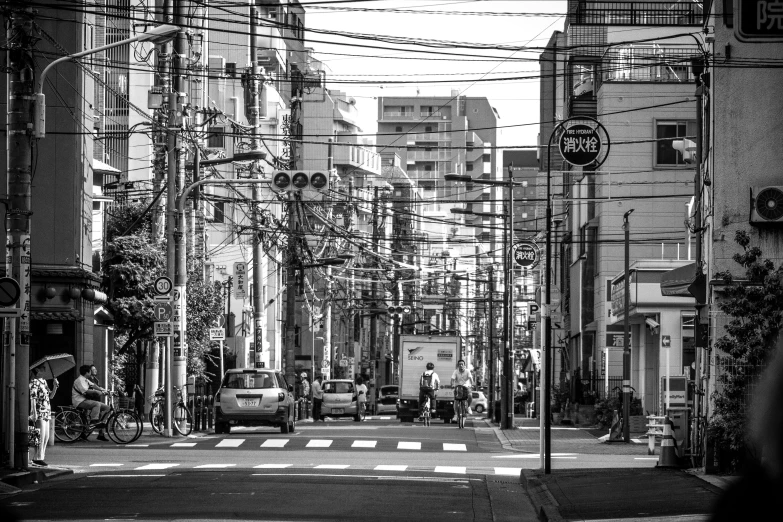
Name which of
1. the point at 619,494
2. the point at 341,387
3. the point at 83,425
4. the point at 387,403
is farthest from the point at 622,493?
the point at 387,403

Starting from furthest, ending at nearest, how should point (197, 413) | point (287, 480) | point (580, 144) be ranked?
1. point (197, 413)
2. point (580, 144)
3. point (287, 480)

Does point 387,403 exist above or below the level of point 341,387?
below

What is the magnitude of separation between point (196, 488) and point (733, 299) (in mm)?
8126

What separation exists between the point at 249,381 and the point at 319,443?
495cm

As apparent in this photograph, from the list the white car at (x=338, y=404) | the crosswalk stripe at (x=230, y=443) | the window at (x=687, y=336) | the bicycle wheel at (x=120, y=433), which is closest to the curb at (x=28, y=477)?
the crosswalk stripe at (x=230, y=443)

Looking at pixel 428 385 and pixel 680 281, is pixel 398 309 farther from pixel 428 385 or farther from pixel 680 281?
pixel 680 281

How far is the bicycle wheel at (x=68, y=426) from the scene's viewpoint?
28.0m

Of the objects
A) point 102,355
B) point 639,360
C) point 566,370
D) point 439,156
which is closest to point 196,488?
point 102,355

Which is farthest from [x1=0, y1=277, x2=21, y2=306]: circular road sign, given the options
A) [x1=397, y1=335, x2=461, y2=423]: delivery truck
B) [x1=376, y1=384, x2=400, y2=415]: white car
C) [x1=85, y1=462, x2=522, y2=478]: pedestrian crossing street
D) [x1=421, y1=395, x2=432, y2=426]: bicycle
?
[x1=376, y1=384, x2=400, y2=415]: white car

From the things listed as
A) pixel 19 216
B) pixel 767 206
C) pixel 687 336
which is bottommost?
pixel 687 336

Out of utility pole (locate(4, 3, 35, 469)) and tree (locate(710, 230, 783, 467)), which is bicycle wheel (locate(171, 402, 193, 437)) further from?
tree (locate(710, 230, 783, 467))

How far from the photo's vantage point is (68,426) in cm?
2812

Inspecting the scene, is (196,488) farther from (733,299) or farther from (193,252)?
(193,252)

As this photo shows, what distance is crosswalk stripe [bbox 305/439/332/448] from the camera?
28062mm
